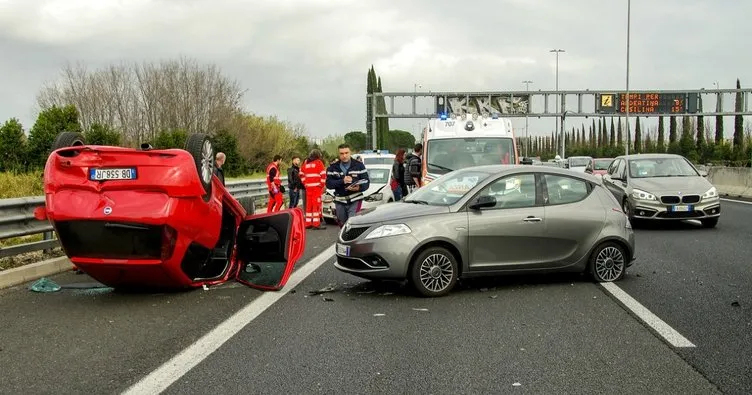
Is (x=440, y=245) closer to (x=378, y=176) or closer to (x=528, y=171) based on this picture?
(x=528, y=171)

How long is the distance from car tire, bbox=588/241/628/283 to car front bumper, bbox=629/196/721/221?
6384 mm

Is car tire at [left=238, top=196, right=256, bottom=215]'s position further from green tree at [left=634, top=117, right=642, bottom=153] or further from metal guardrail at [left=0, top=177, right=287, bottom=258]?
green tree at [left=634, top=117, right=642, bottom=153]

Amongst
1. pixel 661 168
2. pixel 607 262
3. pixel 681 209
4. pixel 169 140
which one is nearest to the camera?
pixel 607 262

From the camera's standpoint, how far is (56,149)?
730cm

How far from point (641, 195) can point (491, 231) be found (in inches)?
313

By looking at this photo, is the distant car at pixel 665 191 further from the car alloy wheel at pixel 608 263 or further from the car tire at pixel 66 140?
the car tire at pixel 66 140

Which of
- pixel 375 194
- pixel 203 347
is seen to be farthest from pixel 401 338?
pixel 375 194

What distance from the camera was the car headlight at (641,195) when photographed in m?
14.4

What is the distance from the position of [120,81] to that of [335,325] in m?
41.6

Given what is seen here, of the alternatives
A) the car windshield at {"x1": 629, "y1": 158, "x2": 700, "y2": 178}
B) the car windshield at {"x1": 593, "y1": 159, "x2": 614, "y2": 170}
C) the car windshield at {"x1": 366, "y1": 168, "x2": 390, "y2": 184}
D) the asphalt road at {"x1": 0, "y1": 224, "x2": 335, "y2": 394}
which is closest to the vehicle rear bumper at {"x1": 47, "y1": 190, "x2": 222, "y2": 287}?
the asphalt road at {"x1": 0, "y1": 224, "x2": 335, "y2": 394}

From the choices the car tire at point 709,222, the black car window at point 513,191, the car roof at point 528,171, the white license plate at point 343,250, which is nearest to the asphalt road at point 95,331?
the white license plate at point 343,250

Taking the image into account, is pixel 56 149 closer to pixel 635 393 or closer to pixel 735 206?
pixel 635 393

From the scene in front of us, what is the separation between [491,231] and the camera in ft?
25.8

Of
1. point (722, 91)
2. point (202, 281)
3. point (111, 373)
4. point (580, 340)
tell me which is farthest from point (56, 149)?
point (722, 91)
